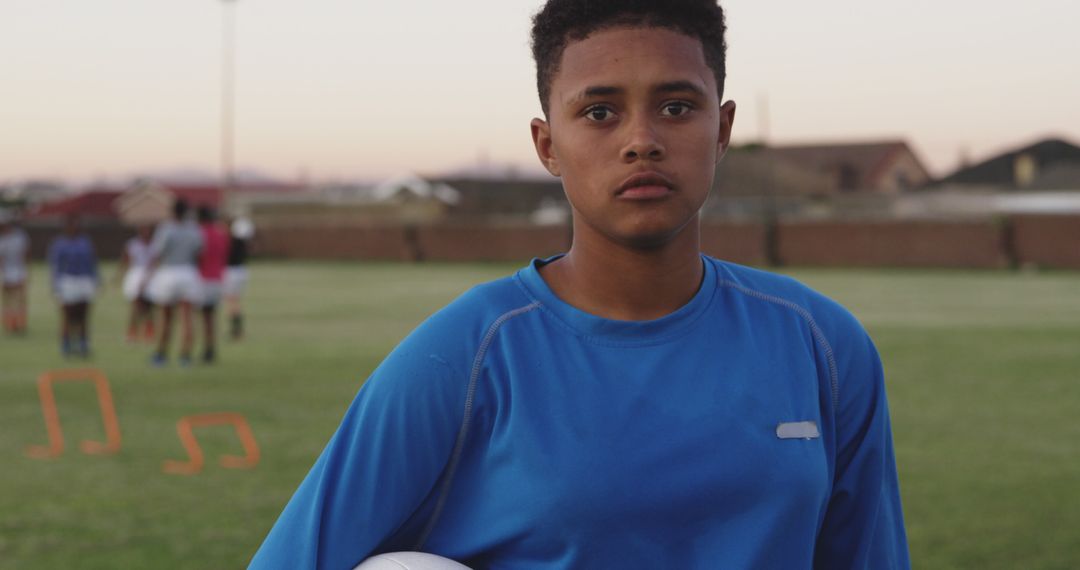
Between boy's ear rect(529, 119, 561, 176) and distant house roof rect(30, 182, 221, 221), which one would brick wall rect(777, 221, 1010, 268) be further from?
distant house roof rect(30, 182, 221, 221)

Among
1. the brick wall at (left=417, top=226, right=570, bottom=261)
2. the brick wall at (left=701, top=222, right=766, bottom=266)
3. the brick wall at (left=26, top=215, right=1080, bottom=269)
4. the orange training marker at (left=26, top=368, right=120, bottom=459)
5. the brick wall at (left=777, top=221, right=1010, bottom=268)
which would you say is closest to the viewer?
the orange training marker at (left=26, top=368, right=120, bottom=459)

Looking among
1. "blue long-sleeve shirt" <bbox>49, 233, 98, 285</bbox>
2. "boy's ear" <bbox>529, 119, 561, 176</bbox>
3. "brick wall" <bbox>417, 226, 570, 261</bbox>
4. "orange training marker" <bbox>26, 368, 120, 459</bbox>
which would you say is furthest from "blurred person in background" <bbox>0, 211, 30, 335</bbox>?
"brick wall" <bbox>417, 226, 570, 261</bbox>

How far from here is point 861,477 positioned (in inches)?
87.6

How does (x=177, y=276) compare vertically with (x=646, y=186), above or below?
below

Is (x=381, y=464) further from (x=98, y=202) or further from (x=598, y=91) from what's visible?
(x=98, y=202)

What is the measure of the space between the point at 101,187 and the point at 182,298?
94.1 meters

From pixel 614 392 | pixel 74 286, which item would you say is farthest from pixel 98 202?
pixel 614 392

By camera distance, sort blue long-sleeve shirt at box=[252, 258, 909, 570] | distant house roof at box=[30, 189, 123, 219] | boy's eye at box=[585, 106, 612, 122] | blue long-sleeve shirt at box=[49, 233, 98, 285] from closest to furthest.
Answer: blue long-sleeve shirt at box=[252, 258, 909, 570] < boy's eye at box=[585, 106, 612, 122] < blue long-sleeve shirt at box=[49, 233, 98, 285] < distant house roof at box=[30, 189, 123, 219]

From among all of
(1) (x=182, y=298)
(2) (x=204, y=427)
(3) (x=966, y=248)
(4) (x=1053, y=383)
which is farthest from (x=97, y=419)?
(3) (x=966, y=248)

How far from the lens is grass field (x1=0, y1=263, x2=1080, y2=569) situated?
7.03m

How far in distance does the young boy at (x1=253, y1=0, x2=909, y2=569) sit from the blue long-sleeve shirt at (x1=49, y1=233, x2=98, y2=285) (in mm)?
16465

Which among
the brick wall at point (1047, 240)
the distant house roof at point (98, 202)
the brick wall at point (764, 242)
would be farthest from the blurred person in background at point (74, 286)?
the distant house roof at point (98, 202)

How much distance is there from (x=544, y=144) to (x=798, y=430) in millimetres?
657

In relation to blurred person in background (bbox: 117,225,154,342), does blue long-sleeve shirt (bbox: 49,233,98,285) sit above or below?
above
